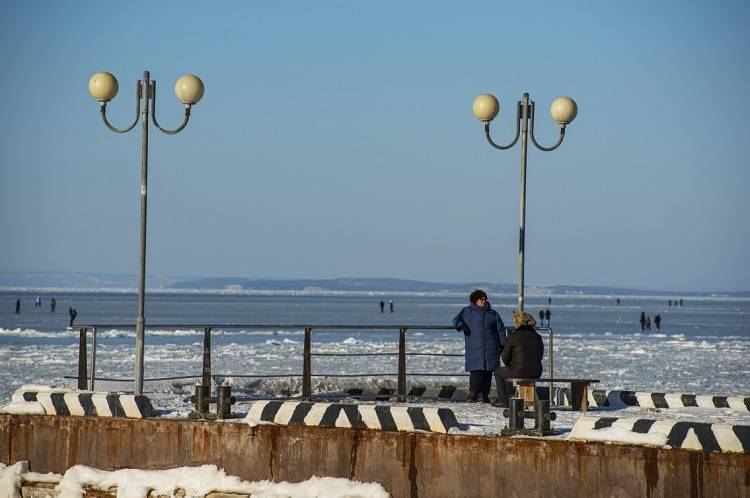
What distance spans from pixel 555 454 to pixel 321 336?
2095 inches

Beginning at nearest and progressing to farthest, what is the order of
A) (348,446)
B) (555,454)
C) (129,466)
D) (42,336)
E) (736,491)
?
(736,491)
(555,454)
(348,446)
(129,466)
(42,336)

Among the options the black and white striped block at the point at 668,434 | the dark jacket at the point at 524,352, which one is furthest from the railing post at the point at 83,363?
the black and white striped block at the point at 668,434

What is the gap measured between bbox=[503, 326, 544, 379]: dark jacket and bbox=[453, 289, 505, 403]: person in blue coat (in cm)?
99

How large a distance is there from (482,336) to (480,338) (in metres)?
0.04

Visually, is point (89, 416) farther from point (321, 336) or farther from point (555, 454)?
point (321, 336)

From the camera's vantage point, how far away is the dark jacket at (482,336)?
55.2 feet

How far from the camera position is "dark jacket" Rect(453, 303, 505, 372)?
16.8m

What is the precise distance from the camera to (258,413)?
520 inches

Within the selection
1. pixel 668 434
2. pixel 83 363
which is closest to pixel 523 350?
pixel 668 434

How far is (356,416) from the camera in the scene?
41.8ft

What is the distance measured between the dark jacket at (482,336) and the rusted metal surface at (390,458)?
180 inches

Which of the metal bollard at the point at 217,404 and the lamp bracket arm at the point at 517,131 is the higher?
the lamp bracket arm at the point at 517,131

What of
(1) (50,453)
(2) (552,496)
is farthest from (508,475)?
(1) (50,453)

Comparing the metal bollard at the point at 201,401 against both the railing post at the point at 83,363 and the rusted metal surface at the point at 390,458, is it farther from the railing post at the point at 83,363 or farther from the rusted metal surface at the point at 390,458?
the railing post at the point at 83,363
